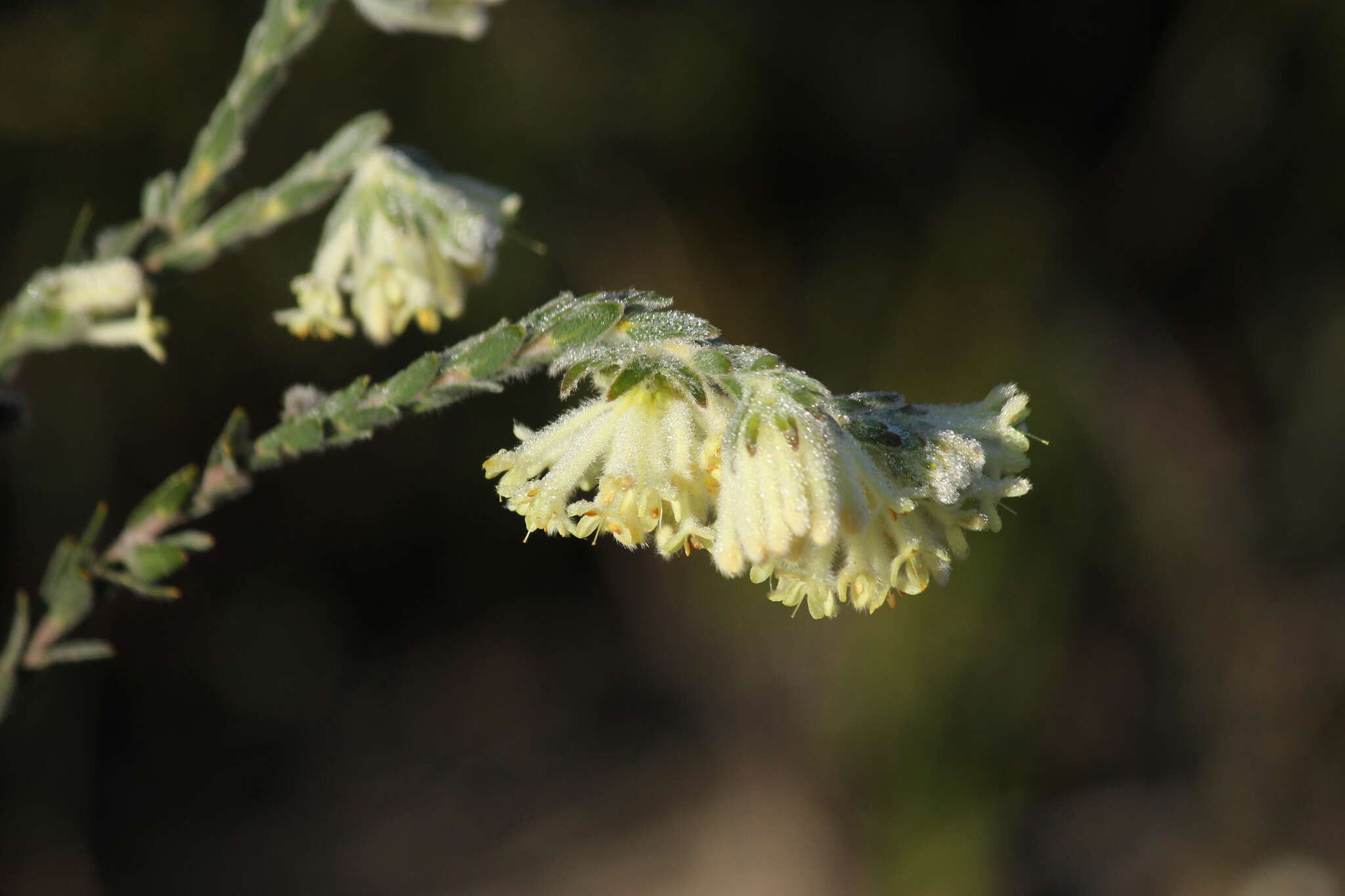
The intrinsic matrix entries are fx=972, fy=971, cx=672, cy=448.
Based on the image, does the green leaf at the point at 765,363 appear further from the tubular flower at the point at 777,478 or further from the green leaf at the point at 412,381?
the green leaf at the point at 412,381

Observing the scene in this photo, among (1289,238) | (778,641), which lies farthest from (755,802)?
(1289,238)

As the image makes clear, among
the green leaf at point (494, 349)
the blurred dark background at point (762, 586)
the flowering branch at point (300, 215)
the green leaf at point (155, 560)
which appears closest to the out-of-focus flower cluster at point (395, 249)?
the flowering branch at point (300, 215)

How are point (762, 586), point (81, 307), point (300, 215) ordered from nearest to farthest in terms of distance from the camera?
point (81, 307)
point (300, 215)
point (762, 586)

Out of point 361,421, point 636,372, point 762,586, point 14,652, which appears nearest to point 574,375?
point 636,372

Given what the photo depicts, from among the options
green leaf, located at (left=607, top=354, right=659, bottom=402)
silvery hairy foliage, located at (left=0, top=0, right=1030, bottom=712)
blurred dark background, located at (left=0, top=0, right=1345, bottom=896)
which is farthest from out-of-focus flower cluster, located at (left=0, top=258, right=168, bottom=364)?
blurred dark background, located at (left=0, top=0, right=1345, bottom=896)

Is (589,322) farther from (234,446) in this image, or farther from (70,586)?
(70,586)

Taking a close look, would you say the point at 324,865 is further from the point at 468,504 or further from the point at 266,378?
the point at 266,378

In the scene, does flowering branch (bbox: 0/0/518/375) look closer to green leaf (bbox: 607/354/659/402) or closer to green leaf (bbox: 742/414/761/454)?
green leaf (bbox: 607/354/659/402)
